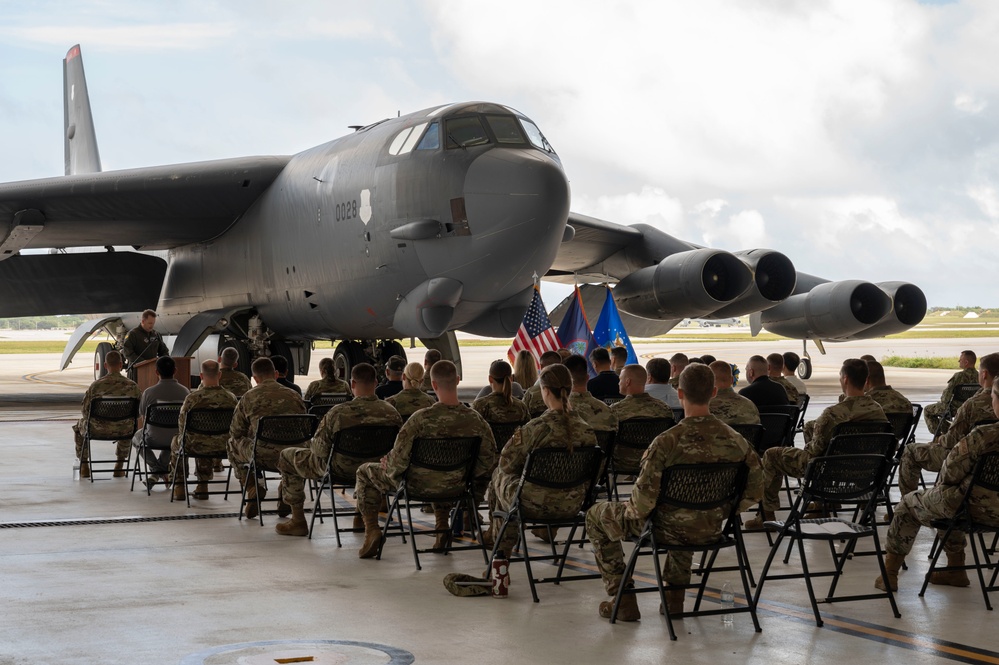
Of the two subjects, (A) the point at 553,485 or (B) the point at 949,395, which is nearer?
(A) the point at 553,485

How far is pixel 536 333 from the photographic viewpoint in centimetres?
1471

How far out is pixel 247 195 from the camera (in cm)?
1850

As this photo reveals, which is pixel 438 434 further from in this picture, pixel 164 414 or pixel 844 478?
pixel 164 414

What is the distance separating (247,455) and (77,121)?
21189mm

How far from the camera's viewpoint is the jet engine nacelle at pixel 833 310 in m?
20.6

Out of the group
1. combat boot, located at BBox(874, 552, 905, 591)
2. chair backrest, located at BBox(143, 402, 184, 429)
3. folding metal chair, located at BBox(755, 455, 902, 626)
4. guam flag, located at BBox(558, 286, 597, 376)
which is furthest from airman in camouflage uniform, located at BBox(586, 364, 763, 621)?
guam flag, located at BBox(558, 286, 597, 376)

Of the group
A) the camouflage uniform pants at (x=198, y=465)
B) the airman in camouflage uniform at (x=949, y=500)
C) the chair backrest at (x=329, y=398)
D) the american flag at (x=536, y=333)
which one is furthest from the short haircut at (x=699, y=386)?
the american flag at (x=536, y=333)

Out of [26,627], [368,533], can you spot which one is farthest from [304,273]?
[26,627]

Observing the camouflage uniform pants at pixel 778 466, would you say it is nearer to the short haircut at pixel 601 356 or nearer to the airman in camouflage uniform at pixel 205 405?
the short haircut at pixel 601 356

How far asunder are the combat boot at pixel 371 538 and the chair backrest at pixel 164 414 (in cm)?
353

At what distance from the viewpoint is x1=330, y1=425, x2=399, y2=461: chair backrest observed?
8016 mm

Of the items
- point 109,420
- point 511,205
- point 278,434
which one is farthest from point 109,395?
point 511,205

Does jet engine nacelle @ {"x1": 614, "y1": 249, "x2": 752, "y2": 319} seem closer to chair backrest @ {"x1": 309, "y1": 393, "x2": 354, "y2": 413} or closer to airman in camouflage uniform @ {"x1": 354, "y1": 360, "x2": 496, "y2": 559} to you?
chair backrest @ {"x1": 309, "y1": 393, "x2": 354, "y2": 413}

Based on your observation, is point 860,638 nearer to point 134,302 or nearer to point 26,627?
point 26,627
